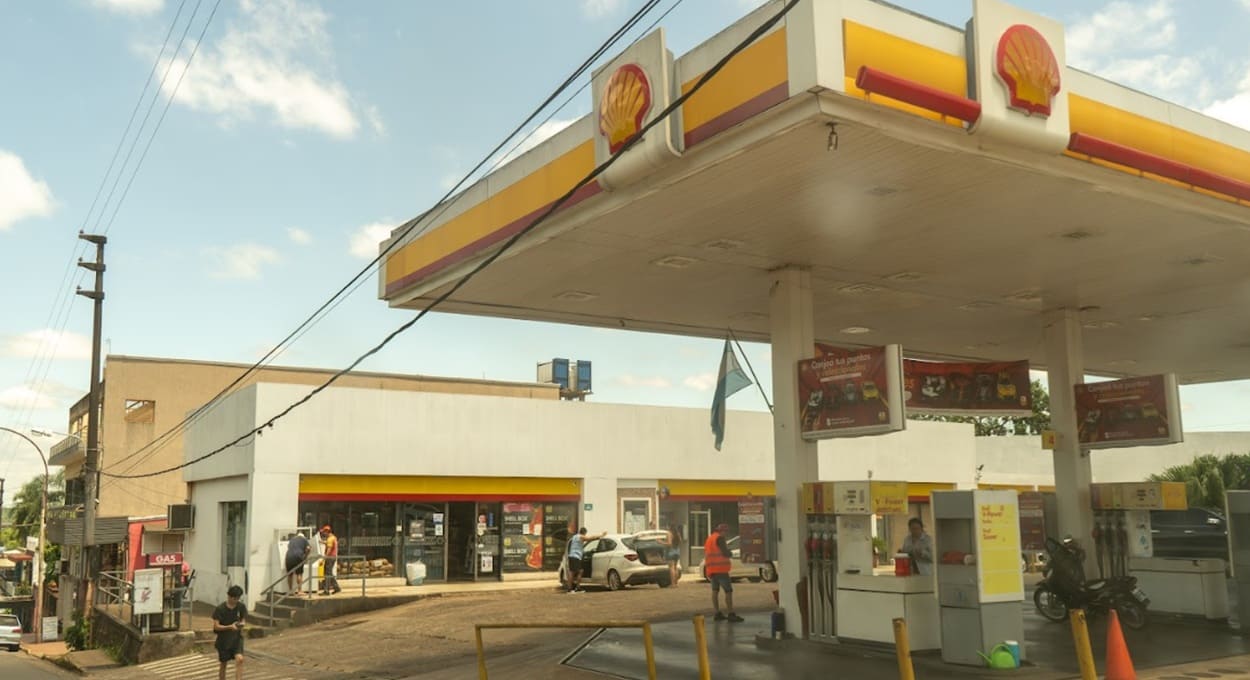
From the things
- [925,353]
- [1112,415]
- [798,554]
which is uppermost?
[925,353]

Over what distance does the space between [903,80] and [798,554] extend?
25.7ft

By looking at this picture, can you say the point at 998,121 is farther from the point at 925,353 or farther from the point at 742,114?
the point at 925,353

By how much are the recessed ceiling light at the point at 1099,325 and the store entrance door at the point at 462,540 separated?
17470 mm

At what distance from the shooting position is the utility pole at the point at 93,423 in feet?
108

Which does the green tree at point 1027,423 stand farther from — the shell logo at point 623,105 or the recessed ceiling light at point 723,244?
the shell logo at point 623,105

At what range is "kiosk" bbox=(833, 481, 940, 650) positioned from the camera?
13500 millimetres

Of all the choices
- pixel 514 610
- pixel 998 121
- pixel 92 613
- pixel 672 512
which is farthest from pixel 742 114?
pixel 92 613

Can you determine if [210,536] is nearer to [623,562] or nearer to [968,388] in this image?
[623,562]

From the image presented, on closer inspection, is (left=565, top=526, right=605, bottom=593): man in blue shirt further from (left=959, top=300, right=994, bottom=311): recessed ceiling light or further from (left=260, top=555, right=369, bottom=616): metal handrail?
(left=959, top=300, right=994, bottom=311): recessed ceiling light

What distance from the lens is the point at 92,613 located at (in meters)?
32.3

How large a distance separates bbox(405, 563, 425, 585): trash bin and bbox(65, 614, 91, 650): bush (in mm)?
10606

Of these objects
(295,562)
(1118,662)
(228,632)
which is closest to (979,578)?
(1118,662)

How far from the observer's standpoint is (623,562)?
27953 millimetres

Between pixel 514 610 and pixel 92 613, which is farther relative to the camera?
pixel 92 613
